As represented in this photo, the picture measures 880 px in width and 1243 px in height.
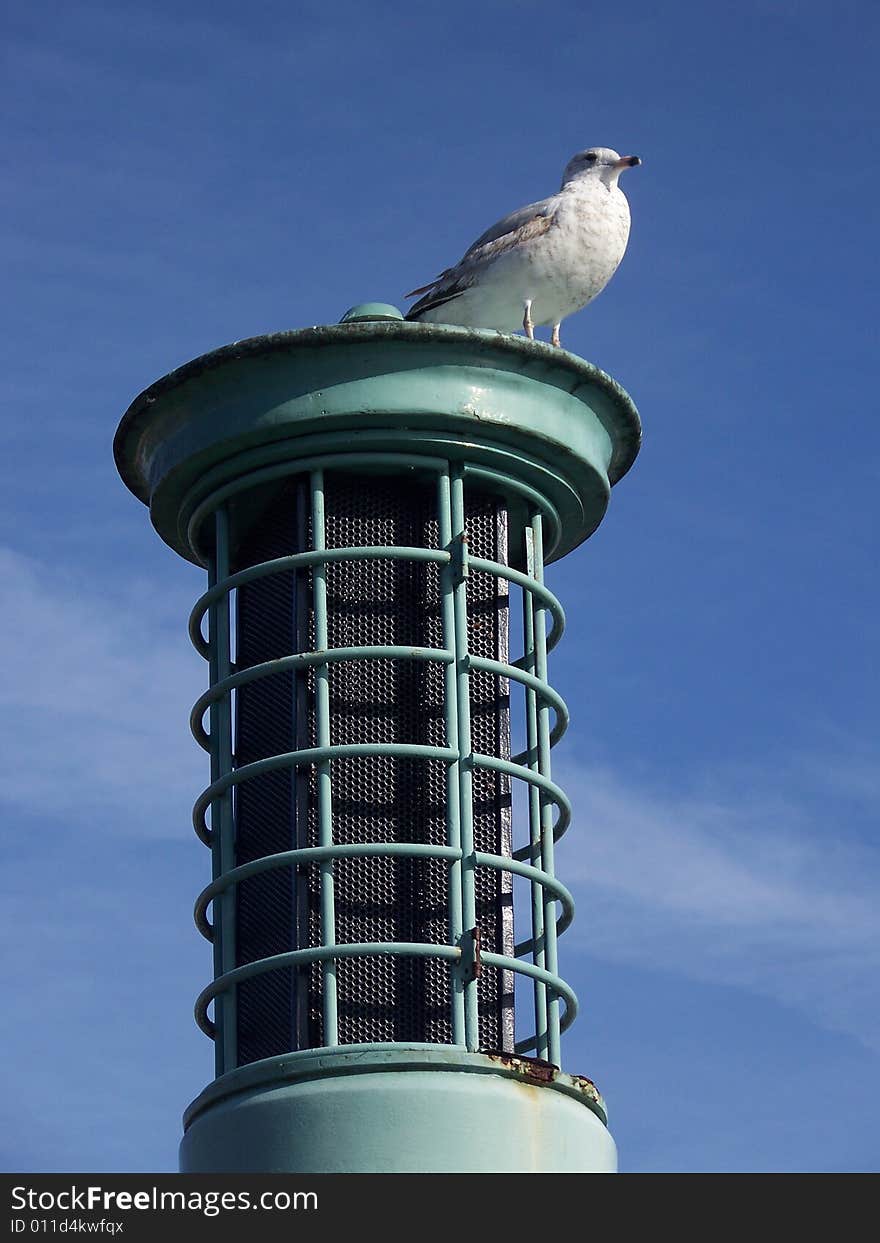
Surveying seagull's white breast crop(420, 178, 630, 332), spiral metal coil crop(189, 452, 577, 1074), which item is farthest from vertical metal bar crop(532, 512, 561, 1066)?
seagull's white breast crop(420, 178, 630, 332)

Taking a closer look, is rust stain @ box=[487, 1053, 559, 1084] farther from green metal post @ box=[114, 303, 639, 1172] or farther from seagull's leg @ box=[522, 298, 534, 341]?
seagull's leg @ box=[522, 298, 534, 341]

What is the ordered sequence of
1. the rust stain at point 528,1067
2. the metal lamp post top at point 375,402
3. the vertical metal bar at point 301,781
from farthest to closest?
the metal lamp post top at point 375,402 < the vertical metal bar at point 301,781 < the rust stain at point 528,1067

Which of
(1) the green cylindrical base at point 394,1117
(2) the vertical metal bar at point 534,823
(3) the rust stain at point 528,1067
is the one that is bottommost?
(1) the green cylindrical base at point 394,1117

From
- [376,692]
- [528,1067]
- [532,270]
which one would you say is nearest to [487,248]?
[532,270]

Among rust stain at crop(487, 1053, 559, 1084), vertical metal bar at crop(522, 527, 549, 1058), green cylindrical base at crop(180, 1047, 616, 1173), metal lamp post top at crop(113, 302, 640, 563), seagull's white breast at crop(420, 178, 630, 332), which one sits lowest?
green cylindrical base at crop(180, 1047, 616, 1173)

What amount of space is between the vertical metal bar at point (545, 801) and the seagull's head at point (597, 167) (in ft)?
9.52

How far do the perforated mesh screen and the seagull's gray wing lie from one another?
5.64 ft

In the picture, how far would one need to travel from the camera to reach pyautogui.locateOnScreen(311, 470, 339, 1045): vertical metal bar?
57.9ft

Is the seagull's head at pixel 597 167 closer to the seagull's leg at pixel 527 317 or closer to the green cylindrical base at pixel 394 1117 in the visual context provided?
the seagull's leg at pixel 527 317

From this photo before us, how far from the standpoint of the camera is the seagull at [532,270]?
20.4 meters

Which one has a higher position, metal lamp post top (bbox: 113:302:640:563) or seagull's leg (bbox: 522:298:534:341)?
seagull's leg (bbox: 522:298:534:341)

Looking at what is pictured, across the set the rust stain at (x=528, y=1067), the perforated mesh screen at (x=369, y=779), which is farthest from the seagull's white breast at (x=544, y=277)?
the rust stain at (x=528, y=1067)
